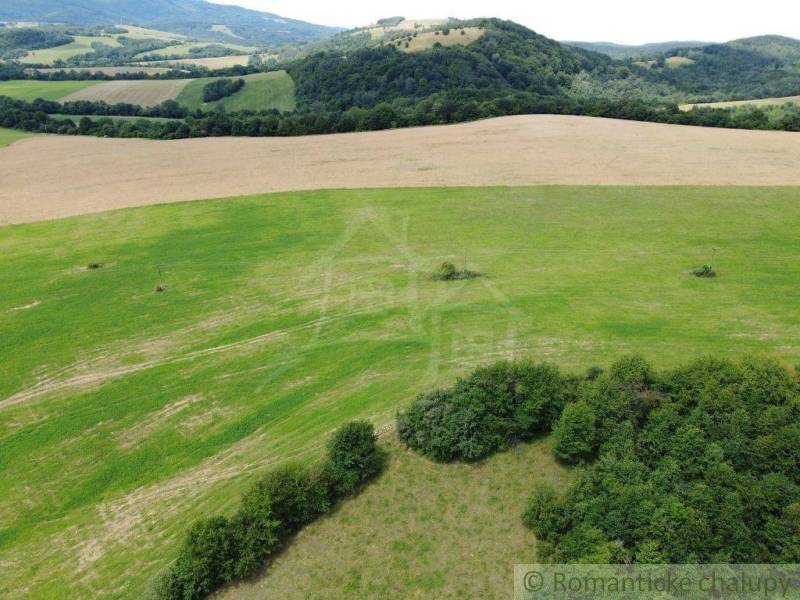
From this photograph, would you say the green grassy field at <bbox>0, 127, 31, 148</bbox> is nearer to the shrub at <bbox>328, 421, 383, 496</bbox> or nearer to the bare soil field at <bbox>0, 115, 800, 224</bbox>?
the bare soil field at <bbox>0, 115, 800, 224</bbox>

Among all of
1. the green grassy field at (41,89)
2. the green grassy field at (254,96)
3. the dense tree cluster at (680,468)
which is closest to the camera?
the dense tree cluster at (680,468)

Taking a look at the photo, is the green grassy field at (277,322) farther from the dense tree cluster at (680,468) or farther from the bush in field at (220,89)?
the bush in field at (220,89)

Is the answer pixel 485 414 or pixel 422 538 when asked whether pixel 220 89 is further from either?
pixel 422 538

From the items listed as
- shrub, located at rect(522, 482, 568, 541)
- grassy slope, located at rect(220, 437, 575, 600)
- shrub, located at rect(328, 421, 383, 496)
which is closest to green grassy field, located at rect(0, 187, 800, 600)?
shrub, located at rect(328, 421, 383, 496)

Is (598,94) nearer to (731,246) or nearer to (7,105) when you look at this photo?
(731,246)

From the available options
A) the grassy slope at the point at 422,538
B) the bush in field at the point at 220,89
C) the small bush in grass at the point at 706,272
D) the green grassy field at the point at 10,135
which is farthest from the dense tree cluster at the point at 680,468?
the bush in field at the point at 220,89

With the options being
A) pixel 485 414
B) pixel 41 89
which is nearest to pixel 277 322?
pixel 485 414
